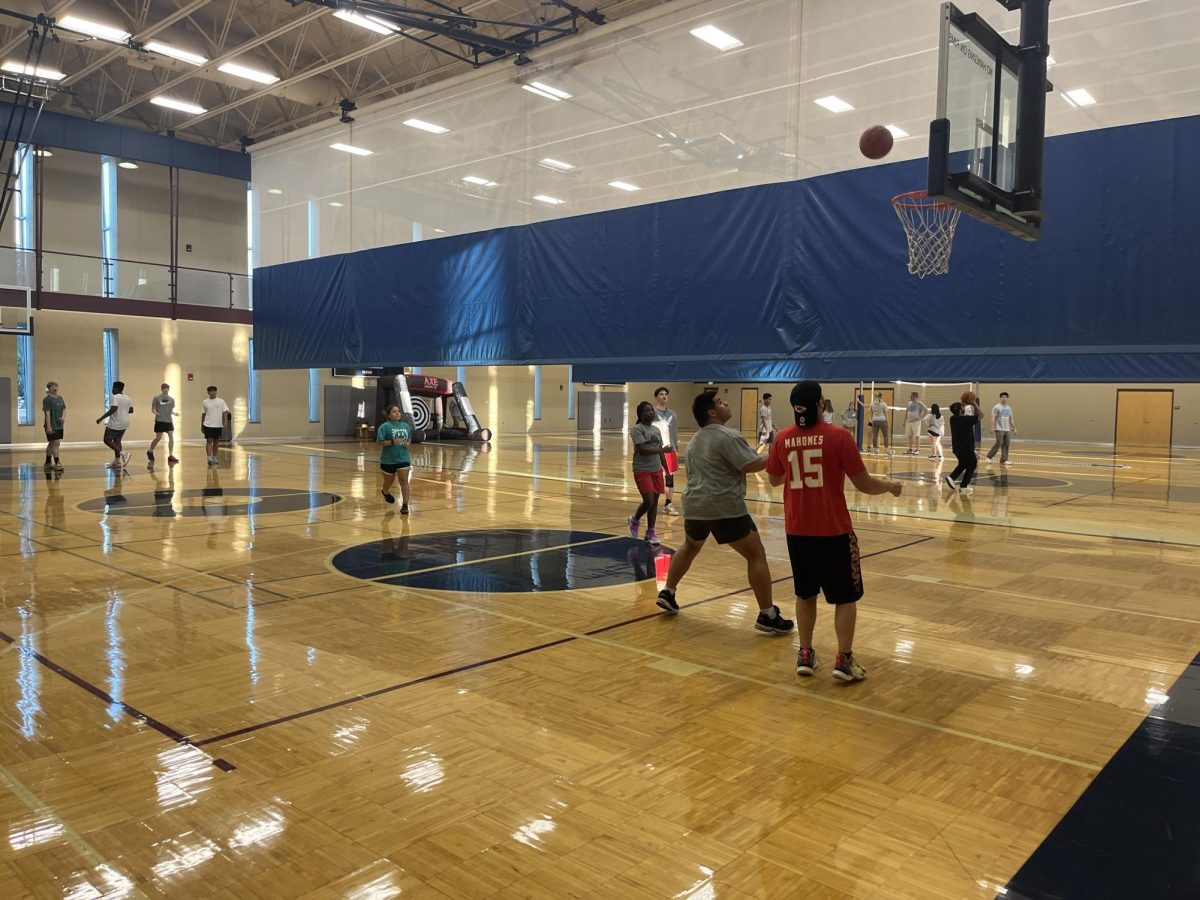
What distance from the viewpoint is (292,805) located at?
11.3 feet

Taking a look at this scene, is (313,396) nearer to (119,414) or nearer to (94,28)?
(119,414)

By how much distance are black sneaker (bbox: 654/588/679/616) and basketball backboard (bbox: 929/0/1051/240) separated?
14.3ft

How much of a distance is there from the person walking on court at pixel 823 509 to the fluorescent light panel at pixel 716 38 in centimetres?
1097

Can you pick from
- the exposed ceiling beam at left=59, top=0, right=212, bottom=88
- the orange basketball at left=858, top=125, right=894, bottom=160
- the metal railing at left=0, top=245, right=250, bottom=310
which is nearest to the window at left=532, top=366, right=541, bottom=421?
the metal railing at left=0, top=245, right=250, bottom=310

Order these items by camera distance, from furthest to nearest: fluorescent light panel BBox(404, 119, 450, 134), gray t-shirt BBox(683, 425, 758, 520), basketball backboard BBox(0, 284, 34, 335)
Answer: basketball backboard BBox(0, 284, 34, 335) → fluorescent light panel BBox(404, 119, 450, 134) → gray t-shirt BBox(683, 425, 758, 520)

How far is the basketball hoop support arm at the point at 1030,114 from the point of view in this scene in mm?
7953

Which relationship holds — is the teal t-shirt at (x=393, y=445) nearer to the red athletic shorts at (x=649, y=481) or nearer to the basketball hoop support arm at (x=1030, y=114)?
the red athletic shorts at (x=649, y=481)

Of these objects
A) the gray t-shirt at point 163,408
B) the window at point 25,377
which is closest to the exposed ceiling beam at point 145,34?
the window at point 25,377

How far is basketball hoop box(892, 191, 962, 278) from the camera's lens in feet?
39.4

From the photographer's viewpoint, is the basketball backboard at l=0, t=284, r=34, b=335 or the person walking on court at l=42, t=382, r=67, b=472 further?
the basketball backboard at l=0, t=284, r=34, b=335

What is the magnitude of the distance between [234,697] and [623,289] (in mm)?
11946

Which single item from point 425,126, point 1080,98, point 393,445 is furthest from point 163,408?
point 1080,98

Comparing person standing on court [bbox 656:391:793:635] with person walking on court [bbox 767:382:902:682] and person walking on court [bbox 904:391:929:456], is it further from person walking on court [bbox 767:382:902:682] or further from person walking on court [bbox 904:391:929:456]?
person walking on court [bbox 904:391:929:456]

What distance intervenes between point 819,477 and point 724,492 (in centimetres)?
105
